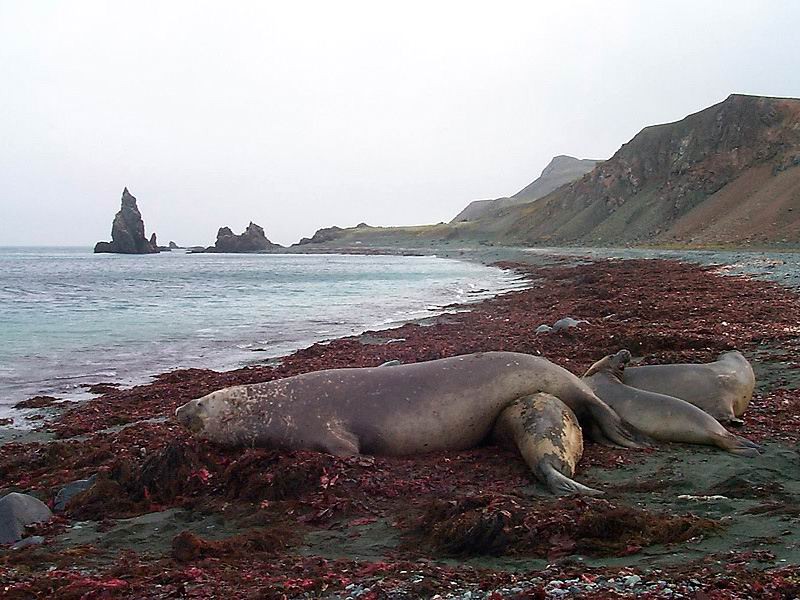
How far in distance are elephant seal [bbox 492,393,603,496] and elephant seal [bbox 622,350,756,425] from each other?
175 cm

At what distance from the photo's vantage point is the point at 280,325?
73.0 feet

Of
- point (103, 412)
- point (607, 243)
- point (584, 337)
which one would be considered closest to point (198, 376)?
point (103, 412)

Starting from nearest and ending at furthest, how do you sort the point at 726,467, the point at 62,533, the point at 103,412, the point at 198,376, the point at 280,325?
the point at 62,533
the point at 726,467
the point at 103,412
the point at 198,376
the point at 280,325

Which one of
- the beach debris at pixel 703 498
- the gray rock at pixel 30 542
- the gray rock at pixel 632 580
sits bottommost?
the gray rock at pixel 30 542

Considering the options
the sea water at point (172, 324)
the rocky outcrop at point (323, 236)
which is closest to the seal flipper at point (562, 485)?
the sea water at point (172, 324)

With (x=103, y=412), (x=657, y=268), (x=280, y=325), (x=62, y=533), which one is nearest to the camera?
(x=62, y=533)

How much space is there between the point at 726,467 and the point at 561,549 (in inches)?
94.1

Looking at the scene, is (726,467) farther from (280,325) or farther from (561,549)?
(280,325)

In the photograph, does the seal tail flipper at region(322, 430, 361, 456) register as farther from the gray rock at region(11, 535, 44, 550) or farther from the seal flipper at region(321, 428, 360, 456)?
the gray rock at region(11, 535, 44, 550)

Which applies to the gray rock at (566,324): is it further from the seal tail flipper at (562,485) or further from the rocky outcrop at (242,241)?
the rocky outcrop at (242,241)

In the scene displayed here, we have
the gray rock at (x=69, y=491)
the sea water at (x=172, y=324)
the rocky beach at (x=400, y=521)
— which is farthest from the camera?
the sea water at (x=172, y=324)

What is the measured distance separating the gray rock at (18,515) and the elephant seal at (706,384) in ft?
19.8

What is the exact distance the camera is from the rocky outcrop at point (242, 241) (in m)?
148

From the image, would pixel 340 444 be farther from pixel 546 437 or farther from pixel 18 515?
pixel 18 515
